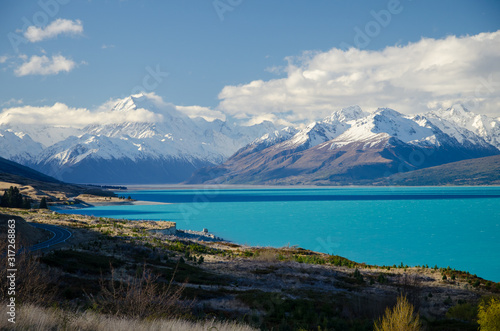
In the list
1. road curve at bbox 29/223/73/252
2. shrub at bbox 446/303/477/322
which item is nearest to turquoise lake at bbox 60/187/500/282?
road curve at bbox 29/223/73/252

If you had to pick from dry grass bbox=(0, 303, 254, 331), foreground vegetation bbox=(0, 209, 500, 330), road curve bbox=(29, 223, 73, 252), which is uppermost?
dry grass bbox=(0, 303, 254, 331)

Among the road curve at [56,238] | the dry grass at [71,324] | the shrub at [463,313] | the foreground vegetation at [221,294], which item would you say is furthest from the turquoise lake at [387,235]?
the dry grass at [71,324]

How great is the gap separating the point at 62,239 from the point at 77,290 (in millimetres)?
26156

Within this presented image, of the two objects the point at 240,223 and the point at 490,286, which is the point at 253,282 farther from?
the point at 240,223

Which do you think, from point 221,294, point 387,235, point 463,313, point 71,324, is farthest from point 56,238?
point 387,235

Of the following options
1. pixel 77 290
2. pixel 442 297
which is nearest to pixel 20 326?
pixel 77 290

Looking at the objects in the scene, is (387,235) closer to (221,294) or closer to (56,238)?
(56,238)

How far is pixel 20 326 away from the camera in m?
9.55

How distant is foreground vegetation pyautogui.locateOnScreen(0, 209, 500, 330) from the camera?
1208 cm

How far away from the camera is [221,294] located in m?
24.6

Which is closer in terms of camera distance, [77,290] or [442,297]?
[77,290]

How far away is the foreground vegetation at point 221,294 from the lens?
1208 centimetres

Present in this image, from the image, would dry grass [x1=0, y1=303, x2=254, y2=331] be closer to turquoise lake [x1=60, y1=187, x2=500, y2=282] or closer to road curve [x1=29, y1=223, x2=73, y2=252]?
road curve [x1=29, y1=223, x2=73, y2=252]

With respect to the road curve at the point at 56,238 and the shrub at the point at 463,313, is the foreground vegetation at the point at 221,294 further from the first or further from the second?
the road curve at the point at 56,238
